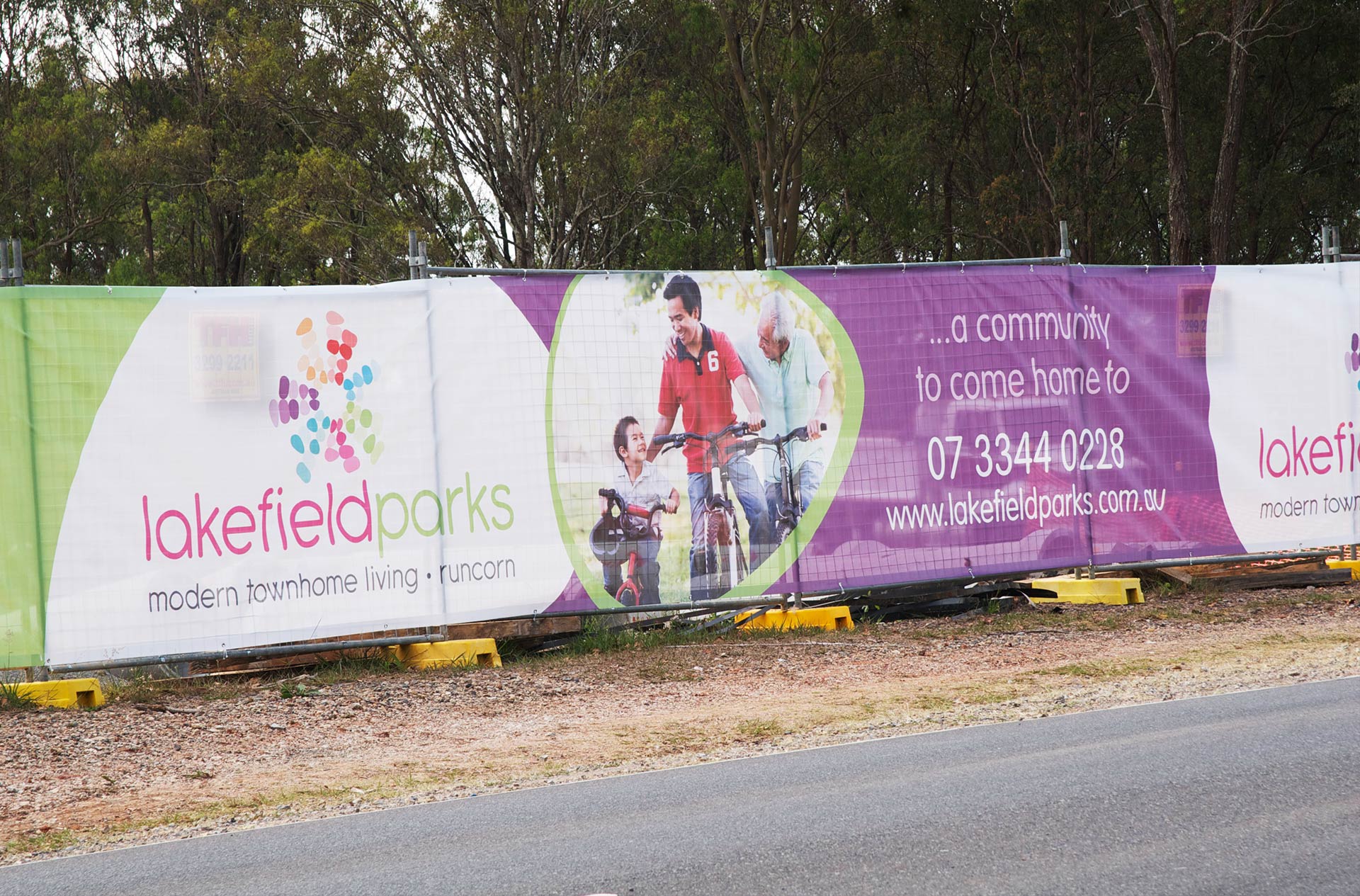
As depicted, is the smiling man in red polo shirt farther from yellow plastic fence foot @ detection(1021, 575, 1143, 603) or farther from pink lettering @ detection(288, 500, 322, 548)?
yellow plastic fence foot @ detection(1021, 575, 1143, 603)

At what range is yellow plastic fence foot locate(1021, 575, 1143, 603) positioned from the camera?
1072 centimetres

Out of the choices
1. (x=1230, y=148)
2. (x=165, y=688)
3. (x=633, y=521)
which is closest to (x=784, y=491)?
(x=633, y=521)

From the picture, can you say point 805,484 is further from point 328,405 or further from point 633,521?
point 328,405

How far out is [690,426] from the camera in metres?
9.48

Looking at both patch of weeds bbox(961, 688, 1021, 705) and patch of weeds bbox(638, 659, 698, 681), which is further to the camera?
patch of weeds bbox(638, 659, 698, 681)

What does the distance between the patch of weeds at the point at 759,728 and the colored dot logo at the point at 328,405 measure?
3.13 meters

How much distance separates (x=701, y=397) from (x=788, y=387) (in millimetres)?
680

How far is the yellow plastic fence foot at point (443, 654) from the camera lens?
29.3 ft

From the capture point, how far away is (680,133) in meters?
36.9

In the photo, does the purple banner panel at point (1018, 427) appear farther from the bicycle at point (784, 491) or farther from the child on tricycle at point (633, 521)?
the child on tricycle at point (633, 521)

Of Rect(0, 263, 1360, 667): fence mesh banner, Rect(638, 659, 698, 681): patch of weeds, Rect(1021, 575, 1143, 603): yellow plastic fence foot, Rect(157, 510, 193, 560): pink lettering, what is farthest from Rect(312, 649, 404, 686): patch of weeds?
Rect(1021, 575, 1143, 603): yellow plastic fence foot

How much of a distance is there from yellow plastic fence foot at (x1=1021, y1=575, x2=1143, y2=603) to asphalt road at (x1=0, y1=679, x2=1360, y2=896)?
14.1 ft

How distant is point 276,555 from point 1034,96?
32.1m

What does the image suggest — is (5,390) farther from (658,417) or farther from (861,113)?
(861,113)
